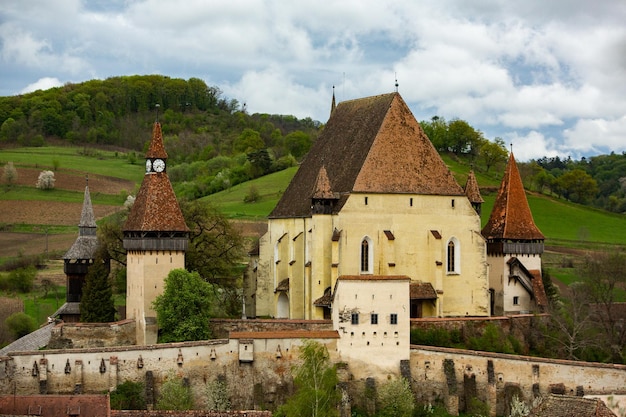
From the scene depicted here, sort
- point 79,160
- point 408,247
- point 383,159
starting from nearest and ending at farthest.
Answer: point 408,247
point 383,159
point 79,160

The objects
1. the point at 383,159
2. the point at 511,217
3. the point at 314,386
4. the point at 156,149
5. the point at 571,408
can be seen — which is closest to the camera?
the point at 571,408

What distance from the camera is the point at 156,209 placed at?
49.0 meters

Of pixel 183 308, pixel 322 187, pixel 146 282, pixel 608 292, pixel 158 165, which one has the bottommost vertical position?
pixel 183 308

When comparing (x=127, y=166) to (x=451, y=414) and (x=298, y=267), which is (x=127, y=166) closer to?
(x=298, y=267)

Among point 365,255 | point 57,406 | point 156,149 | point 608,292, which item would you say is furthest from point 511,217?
point 57,406

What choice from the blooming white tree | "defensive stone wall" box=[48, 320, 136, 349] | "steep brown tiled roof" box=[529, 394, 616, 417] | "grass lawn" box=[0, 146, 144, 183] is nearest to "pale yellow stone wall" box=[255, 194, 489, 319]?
"defensive stone wall" box=[48, 320, 136, 349]

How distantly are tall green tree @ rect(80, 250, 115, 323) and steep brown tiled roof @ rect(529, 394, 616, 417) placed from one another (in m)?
23.9

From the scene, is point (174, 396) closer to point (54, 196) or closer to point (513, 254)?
point (513, 254)

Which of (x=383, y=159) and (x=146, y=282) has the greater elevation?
(x=383, y=159)

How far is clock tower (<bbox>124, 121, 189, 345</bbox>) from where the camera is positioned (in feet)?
155

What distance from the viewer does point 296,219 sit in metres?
56.3

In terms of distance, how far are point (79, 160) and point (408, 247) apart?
76.2 m

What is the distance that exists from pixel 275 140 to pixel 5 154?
39053 mm

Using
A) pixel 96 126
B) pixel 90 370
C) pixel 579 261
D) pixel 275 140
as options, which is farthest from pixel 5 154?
pixel 90 370
